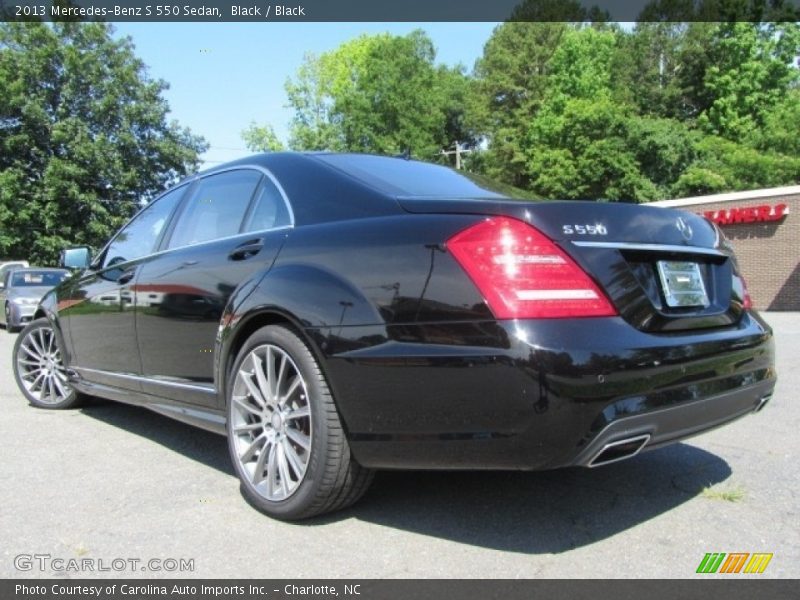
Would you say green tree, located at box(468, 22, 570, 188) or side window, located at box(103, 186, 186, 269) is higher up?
green tree, located at box(468, 22, 570, 188)

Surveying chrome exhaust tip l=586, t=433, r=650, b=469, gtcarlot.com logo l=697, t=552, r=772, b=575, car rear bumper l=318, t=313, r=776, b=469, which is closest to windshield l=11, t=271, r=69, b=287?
car rear bumper l=318, t=313, r=776, b=469

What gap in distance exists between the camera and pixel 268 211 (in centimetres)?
329

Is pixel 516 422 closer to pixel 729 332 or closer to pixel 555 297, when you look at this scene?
pixel 555 297

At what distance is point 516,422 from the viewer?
7.21ft

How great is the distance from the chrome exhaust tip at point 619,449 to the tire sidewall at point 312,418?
102 centimetres

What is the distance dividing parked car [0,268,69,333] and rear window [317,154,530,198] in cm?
1166

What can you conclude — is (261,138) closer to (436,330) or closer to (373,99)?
(373,99)

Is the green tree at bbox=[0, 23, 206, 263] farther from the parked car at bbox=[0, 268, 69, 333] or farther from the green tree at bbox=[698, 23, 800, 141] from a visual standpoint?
the green tree at bbox=[698, 23, 800, 141]

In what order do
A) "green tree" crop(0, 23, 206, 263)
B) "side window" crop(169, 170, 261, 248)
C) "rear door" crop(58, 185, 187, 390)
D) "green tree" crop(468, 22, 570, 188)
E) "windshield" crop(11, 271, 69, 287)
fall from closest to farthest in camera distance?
1. "side window" crop(169, 170, 261, 248)
2. "rear door" crop(58, 185, 187, 390)
3. "windshield" crop(11, 271, 69, 287)
4. "green tree" crop(0, 23, 206, 263)
5. "green tree" crop(468, 22, 570, 188)

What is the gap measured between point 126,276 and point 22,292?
11.8 metres

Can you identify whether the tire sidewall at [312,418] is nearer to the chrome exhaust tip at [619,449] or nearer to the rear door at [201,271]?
the rear door at [201,271]

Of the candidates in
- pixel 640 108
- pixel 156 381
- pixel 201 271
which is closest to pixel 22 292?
pixel 156 381

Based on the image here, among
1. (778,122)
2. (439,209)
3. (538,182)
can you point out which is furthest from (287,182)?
(538,182)

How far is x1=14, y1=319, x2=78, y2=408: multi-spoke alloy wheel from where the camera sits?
520 centimetres
